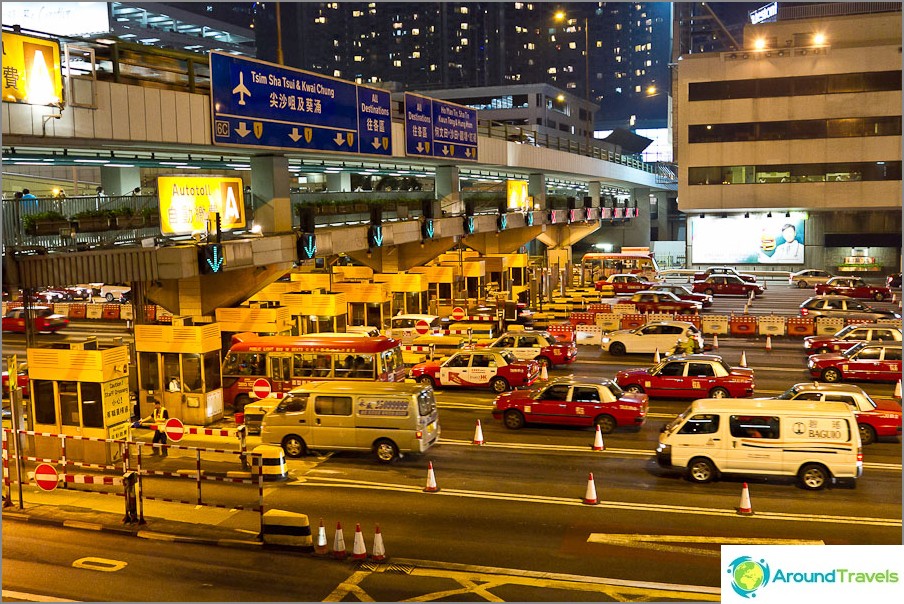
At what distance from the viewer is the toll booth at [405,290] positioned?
1428 inches

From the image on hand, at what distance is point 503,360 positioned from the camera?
84.9ft

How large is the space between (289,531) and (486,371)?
42.5 feet

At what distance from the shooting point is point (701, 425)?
16.8m

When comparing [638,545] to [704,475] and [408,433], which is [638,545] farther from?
[408,433]

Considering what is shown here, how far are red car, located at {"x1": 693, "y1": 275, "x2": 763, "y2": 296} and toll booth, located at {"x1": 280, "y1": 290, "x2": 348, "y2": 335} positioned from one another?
30.1 meters

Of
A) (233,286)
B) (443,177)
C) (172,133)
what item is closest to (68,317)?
(443,177)

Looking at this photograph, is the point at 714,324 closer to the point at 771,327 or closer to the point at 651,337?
the point at 771,327

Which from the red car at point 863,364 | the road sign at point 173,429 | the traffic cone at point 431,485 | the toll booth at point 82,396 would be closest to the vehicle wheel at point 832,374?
the red car at point 863,364

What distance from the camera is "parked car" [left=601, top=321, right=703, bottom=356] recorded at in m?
31.2

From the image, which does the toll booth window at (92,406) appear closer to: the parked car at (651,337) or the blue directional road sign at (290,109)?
the blue directional road sign at (290,109)

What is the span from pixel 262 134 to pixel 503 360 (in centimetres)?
978

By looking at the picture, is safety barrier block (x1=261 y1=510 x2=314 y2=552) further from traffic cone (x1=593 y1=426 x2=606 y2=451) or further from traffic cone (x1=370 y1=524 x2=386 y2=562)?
traffic cone (x1=593 y1=426 x2=606 y2=451)

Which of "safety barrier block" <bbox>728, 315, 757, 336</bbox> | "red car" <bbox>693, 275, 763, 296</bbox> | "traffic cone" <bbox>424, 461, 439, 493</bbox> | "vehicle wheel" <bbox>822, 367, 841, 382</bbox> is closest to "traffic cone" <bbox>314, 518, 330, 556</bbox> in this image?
"traffic cone" <bbox>424, 461, 439, 493</bbox>

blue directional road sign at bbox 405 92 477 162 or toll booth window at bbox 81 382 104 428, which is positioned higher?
blue directional road sign at bbox 405 92 477 162
